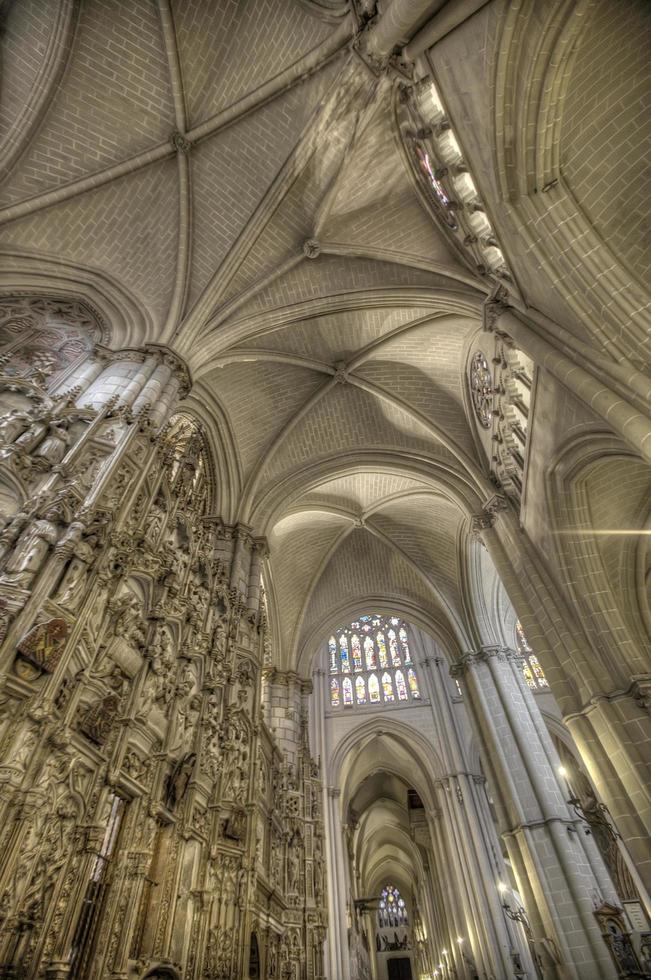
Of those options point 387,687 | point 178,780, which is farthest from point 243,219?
point 387,687

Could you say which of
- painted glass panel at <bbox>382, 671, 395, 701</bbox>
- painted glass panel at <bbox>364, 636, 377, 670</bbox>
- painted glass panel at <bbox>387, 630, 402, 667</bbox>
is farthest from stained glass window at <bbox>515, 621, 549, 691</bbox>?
painted glass panel at <bbox>364, 636, 377, 670</bbox>

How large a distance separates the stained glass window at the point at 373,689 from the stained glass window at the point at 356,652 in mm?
740

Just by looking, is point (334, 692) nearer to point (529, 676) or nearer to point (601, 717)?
point (529, 676)

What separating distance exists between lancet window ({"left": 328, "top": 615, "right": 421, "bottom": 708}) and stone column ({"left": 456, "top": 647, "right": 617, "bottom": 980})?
930 centimetres

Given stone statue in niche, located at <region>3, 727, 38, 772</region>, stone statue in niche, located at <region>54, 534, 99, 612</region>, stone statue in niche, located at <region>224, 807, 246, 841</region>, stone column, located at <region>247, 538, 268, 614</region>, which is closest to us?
stone statue in niche, located at <region>3, 727, 38, 772</region>

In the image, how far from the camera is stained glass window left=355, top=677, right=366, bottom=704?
23.6 metres

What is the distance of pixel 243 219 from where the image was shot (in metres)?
11.4

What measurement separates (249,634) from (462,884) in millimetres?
13641

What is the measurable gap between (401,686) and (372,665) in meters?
1.71

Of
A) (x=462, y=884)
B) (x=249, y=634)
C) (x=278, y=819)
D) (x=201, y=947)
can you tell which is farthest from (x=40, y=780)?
(x=462, y=884)

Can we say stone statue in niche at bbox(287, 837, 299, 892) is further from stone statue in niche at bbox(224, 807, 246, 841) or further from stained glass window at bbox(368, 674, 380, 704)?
stained glass window at bbox(368, 674, 380, 704)

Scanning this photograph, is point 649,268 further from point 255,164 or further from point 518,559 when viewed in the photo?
point 255,164

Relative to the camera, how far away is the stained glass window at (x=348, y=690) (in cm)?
2362

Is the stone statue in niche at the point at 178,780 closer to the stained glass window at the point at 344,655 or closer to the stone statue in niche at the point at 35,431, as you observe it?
the stone statue in niche at the point at 35,431
